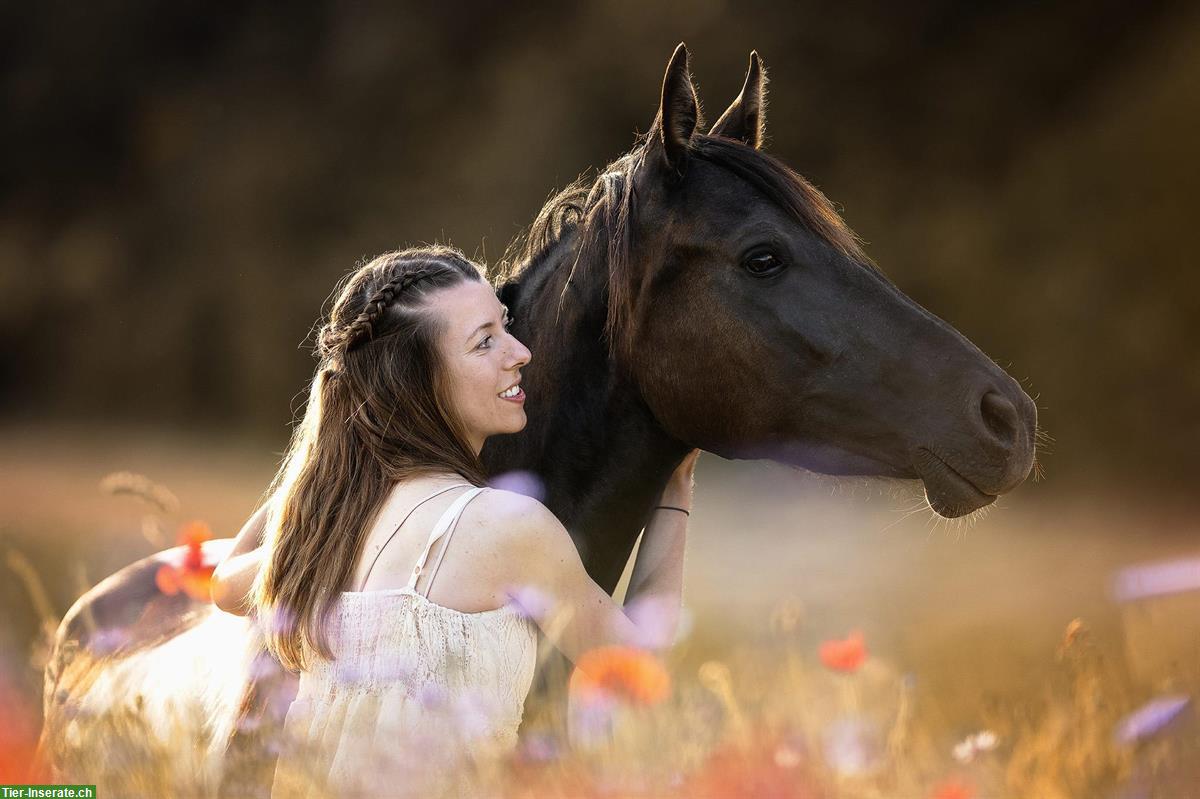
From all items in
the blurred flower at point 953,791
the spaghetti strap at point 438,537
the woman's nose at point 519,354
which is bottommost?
the blurred flower at point 953,791

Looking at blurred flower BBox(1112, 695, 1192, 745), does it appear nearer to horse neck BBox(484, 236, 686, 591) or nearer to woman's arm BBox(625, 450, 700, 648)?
woman's arm BBox(625, 450, 700, 648)

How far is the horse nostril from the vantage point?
7.22ft

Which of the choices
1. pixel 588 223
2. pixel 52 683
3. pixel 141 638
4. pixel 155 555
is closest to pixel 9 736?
pixel 52 683

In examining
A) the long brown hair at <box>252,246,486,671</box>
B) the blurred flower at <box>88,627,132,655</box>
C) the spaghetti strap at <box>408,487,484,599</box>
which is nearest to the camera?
the spaghetti strap at <box>408,487,484,599</box>

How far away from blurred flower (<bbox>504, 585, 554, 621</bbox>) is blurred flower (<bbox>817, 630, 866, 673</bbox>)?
0.52m

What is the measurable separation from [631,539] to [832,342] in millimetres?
663

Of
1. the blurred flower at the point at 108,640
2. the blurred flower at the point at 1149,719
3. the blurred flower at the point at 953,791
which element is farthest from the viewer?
the blurred flower at the point at 108,640

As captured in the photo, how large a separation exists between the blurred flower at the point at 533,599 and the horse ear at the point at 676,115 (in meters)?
1.05

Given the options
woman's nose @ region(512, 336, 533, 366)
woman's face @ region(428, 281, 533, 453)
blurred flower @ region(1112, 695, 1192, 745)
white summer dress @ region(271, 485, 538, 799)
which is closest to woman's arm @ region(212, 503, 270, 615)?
white summer dress @ region(271, 485, 538, 799)

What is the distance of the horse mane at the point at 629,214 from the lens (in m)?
2.47

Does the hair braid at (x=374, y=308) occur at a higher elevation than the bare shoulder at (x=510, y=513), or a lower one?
higher

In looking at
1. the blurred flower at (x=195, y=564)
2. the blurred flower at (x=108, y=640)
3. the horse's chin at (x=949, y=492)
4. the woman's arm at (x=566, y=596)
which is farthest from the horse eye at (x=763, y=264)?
the blurred flower at (x=108, y=640)

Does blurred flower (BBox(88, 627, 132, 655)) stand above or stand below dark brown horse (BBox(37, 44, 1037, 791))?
below

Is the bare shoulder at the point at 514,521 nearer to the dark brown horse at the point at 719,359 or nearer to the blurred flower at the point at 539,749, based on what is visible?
the blurred flower at the point at 539,749
